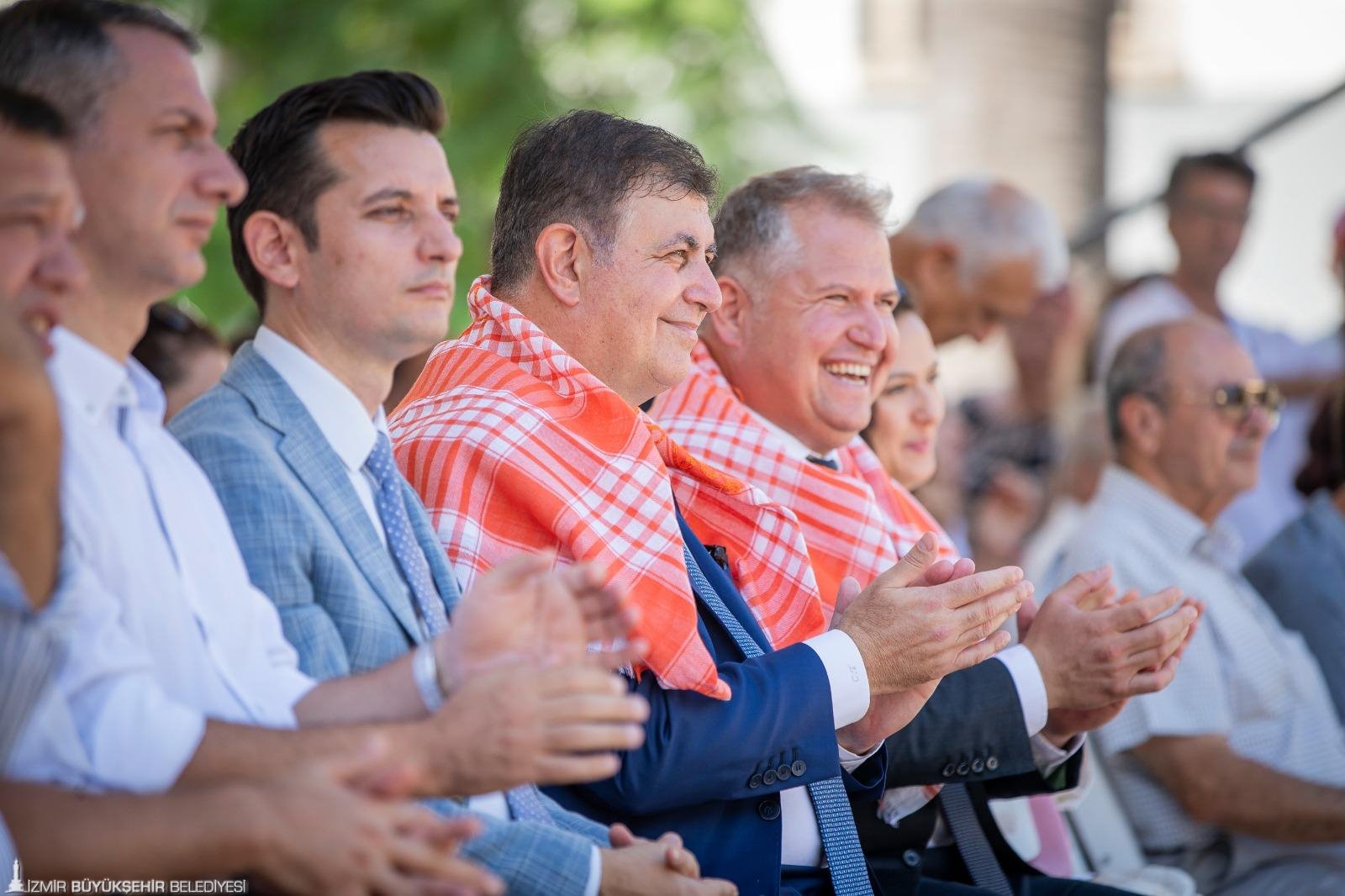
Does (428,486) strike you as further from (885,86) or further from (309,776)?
(885,86)

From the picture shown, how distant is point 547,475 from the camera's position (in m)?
2.82

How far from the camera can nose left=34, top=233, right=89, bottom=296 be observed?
2098 millimetres

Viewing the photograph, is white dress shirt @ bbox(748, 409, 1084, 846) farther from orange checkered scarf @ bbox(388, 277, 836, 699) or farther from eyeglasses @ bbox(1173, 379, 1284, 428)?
eyeglasses @ bbox(1173, 379, 1284, 428)

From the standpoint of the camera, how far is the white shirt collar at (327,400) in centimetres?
256

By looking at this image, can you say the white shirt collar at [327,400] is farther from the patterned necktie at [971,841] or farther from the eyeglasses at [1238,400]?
the eyeglasses at [1238,400]

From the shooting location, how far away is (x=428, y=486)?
2865 mm

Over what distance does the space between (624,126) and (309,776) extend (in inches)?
64.9

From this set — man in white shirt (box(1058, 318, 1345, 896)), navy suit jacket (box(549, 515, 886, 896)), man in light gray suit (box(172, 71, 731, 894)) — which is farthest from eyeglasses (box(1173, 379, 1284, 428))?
man in light gray suit (box(172, 71, 731, 894))

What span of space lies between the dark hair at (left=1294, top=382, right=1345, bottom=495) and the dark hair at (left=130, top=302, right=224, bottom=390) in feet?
11.6

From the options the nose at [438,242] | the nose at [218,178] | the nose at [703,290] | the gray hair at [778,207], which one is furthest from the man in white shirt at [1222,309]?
the nose at [218,178]

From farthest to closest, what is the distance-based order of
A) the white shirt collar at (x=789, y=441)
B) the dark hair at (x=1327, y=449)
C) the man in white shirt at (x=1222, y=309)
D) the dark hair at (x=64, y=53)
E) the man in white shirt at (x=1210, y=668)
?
the man in white shirt at (x=1222, y=309) → the dark hair at (x=1327, y=449) → the man in white shirt at (x=1210, y=668) → the white shirt collar at (x=789, y=441) → the dark hair at (x=64, y=53)

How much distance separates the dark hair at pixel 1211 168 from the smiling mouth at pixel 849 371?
3.48m

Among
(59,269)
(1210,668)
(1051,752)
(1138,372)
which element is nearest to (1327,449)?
(1138,372)

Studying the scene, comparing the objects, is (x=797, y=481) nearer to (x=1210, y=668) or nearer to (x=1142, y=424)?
(x=1210, y=668)
